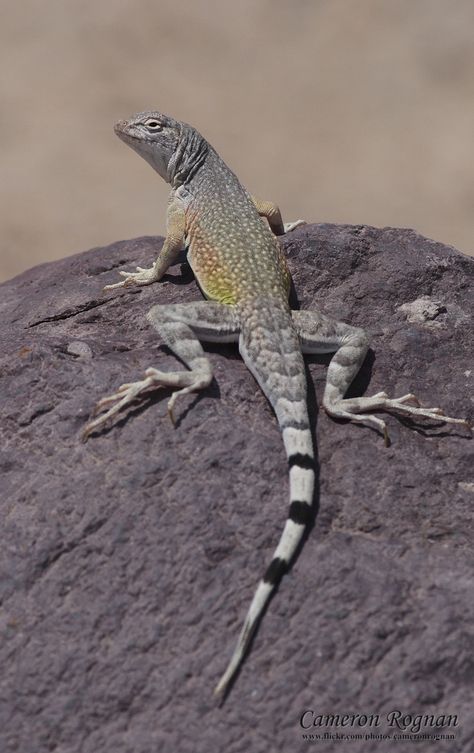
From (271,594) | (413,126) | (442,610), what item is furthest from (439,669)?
(413,126)

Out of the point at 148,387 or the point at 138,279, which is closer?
the point at 148,387

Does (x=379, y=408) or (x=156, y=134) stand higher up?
(x=156, y=134)

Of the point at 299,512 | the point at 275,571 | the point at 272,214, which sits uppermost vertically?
the point at 272,214

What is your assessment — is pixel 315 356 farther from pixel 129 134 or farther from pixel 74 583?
pixel 129 134

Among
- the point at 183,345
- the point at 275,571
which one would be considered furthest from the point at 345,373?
A: the point at 275,571

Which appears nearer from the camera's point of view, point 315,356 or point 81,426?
point 81,426

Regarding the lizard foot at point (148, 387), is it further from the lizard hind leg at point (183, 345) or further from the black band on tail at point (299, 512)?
the black band on tail at point (299, 512)

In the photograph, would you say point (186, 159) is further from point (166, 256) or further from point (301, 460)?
point (301, 460)

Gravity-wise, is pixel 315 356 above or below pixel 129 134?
below
